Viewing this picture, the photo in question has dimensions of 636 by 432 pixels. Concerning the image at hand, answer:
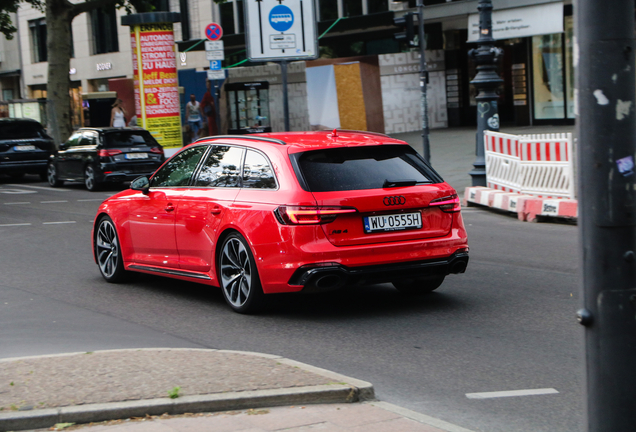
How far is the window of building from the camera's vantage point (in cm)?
4791

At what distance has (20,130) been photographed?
81.6ft

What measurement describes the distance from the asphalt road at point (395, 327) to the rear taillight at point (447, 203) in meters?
0.84

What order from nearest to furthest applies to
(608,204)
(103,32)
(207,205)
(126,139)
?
1. (608,204)
2. (207,205)
3. (126,139)
4. (103,32)

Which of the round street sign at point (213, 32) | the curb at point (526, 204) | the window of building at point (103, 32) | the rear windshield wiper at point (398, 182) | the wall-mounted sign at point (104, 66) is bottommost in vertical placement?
the curb at point (526, 204)

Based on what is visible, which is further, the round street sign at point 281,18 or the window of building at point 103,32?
the window of building at point 103,32

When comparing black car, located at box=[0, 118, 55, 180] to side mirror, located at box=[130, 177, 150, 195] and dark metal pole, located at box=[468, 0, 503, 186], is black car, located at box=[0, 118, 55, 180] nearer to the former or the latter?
dark metal pole, located at box=[468, 0, 503, 186]

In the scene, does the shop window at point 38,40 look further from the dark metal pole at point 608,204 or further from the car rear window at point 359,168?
the dark metal pole at point 608,204

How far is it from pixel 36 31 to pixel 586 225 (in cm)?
5575

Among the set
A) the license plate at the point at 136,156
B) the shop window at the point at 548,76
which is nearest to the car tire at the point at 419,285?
the license plate at the point at 136,156

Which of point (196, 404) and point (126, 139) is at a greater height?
point (126, 139)

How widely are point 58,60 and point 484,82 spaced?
17.6 metres

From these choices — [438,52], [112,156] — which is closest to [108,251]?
[112,156]

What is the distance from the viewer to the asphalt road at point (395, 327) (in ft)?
16.6

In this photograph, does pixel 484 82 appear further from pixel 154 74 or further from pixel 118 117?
pixel 118 117
